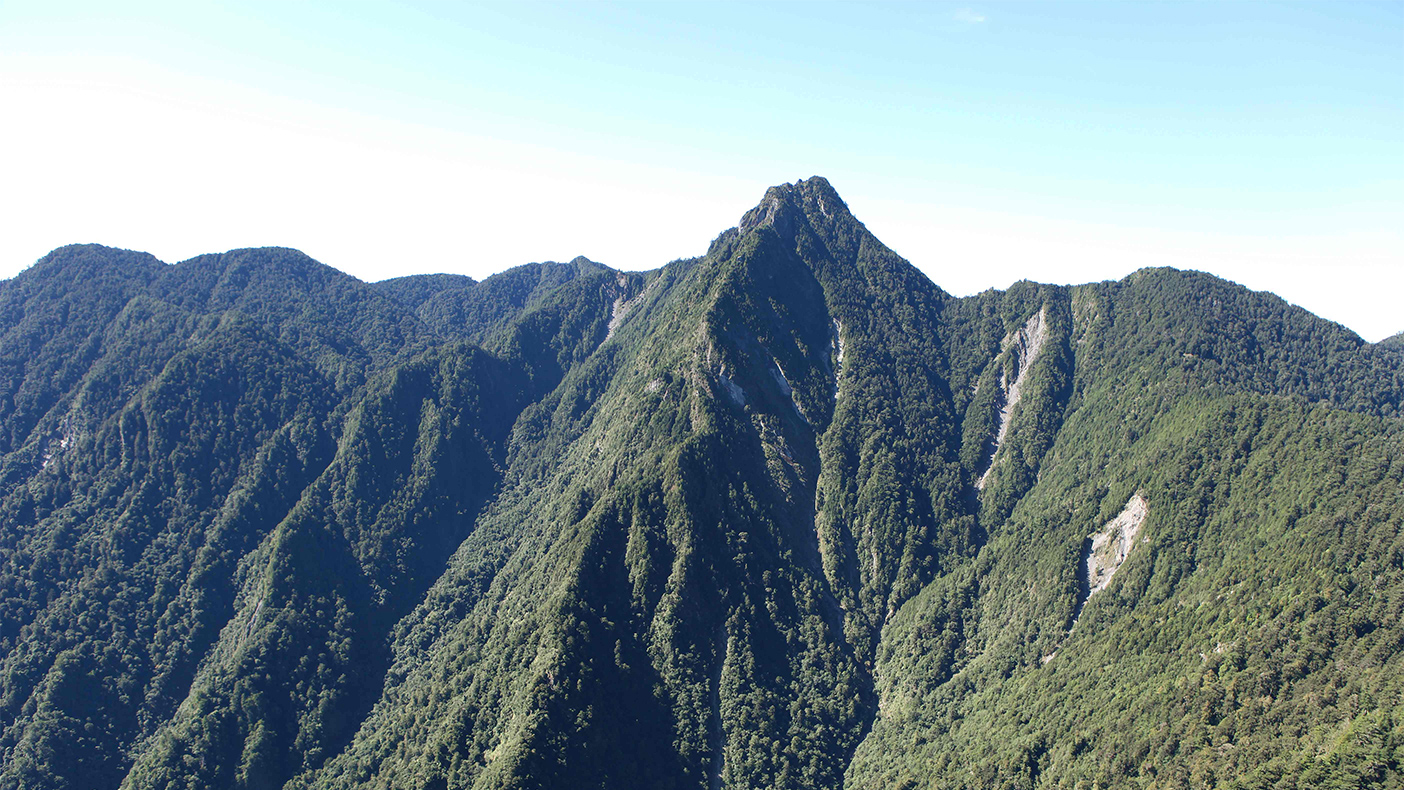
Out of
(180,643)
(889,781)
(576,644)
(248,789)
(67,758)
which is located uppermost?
(180,643)

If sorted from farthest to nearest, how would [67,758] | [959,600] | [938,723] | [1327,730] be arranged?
[959,600] → [67,758] → [938,723] → [1327,730]

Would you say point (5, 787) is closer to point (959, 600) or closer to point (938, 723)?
point (938, 723)

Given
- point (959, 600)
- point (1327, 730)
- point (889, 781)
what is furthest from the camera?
point (959, 600)

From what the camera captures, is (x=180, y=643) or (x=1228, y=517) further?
(x=180, y=643)

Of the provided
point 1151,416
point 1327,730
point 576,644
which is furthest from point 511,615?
point 1151,416

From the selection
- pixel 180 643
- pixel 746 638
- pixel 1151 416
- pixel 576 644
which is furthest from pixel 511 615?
pixel 1151 416

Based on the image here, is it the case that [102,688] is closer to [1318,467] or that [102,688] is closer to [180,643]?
[180,643]

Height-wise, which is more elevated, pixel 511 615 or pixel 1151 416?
pixel 1151 416
